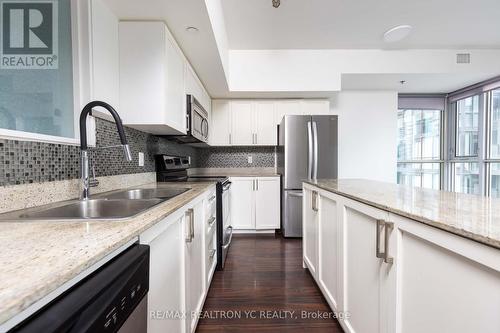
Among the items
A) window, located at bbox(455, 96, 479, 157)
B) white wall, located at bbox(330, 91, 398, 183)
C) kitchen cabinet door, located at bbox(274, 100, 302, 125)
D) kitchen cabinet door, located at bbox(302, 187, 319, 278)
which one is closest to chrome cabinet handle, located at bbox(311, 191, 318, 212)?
kitchen cabinet door, located at bbox(302, 187, 319, 278)

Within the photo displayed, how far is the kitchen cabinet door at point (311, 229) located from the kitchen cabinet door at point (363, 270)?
21.2 inches

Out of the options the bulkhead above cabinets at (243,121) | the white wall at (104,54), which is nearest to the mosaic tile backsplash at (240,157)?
the bulkhead above cabinets at (243,121)

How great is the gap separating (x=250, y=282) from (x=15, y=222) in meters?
1.70

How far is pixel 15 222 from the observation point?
2.47 feet

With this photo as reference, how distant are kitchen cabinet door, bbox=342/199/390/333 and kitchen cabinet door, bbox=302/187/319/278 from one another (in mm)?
539

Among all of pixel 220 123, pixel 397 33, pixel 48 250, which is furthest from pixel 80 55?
pixel 397 33

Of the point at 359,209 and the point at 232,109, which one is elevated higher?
the point at 232,109

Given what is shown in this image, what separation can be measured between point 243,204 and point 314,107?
1846 millimetres

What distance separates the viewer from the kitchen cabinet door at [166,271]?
2.62ft

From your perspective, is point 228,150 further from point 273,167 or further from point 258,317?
point 258,317

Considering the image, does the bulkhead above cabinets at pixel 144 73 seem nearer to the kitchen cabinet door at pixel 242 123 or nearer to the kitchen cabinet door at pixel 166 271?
the kitchen cabinet door at pixel 166 271

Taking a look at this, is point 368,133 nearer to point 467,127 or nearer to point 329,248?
point 467,127

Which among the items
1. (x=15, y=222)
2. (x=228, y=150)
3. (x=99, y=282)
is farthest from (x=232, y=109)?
(x=99, y=282)

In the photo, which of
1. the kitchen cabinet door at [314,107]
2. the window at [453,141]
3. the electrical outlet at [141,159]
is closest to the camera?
the electrical outlet at [141,159]
